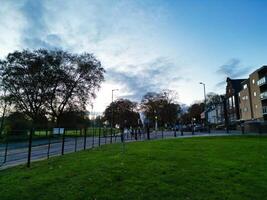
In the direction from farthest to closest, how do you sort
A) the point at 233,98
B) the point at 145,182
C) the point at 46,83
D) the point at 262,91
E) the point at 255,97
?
the point at 233,98 → the point at 255,97 → the point at 262,91 → the point at 46,83 → the point at 145,182

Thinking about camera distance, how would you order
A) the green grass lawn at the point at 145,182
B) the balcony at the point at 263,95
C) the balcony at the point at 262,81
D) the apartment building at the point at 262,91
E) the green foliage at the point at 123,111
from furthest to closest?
1. the green foliage at the point at 123,111
2. the apartment building at the point at 262,91
3. the balcony at the point at 263,95
4. the balcony at the point at 262,81
5. the green grass lawn at the point at 145,182

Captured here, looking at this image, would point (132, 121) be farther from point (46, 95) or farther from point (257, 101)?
point (46, 95)

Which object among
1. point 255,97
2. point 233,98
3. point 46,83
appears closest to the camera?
point 46,83

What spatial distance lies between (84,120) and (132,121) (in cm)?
5587

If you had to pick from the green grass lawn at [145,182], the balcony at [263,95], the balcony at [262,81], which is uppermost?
the balcony at [262,81]

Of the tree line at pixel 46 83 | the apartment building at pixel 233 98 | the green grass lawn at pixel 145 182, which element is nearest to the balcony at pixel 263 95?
the apartment building at pixel 233 98

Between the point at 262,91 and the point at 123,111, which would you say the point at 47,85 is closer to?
the point at 262,91

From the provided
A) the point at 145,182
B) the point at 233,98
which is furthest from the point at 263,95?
the point at 145,182

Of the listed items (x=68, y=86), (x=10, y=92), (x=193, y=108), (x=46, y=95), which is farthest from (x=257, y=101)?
(x=193, y=108)

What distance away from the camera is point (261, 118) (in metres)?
57.4

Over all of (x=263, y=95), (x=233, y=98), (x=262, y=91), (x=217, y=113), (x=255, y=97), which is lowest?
(x=263, y=95)

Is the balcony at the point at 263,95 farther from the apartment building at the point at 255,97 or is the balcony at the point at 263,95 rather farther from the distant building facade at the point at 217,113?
the distant building facade at the point at 217,113

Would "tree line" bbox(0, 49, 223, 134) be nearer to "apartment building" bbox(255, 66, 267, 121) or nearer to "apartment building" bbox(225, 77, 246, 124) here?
"apartment building" bbox(255, 66, 267, 121)

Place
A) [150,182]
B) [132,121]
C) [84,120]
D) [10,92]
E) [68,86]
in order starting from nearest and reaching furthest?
[150,182] → [10,92] → [68,86] → [84,120] → [132,121]
